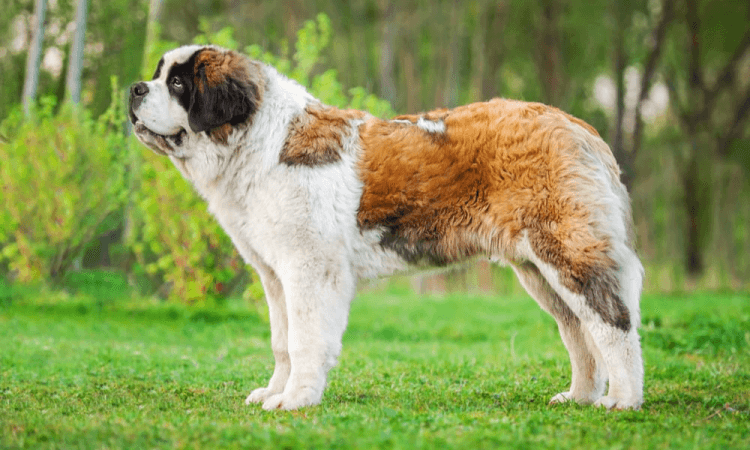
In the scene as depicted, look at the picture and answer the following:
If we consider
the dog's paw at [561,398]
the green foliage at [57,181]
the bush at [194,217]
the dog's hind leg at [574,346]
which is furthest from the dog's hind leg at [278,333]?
the green foliage at [57,181]

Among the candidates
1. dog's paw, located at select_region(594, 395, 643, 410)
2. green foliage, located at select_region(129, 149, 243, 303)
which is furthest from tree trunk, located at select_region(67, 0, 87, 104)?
dog's paw, located at select_region(594, 395, 643, 410)

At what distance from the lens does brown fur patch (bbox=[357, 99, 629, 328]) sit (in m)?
4.48

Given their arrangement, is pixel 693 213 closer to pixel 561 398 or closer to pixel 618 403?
pixel 561 398

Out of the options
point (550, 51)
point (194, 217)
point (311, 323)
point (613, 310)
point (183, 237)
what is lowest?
point (183, 237)

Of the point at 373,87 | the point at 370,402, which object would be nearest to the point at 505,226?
the point at 370,402

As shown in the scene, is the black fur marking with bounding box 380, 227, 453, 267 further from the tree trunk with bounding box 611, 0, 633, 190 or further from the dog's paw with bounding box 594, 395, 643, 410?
the tree trunk with bounding box 611, 0, 633, 190

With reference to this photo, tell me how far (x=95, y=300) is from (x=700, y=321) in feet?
28.3

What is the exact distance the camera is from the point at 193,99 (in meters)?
4.83

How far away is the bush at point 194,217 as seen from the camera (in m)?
10.0

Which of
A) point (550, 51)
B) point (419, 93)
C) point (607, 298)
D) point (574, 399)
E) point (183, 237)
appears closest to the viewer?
point (607, 298)

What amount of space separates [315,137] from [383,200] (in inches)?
24.4

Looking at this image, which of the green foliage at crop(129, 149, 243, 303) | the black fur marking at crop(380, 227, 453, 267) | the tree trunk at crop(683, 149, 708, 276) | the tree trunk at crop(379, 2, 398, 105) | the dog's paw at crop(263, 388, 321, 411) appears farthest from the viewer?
the tree trunk at crop(683, 149, 708, 276)

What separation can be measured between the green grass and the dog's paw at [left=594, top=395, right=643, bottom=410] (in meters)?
0.12

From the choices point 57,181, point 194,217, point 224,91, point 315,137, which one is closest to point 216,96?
point 224,91
